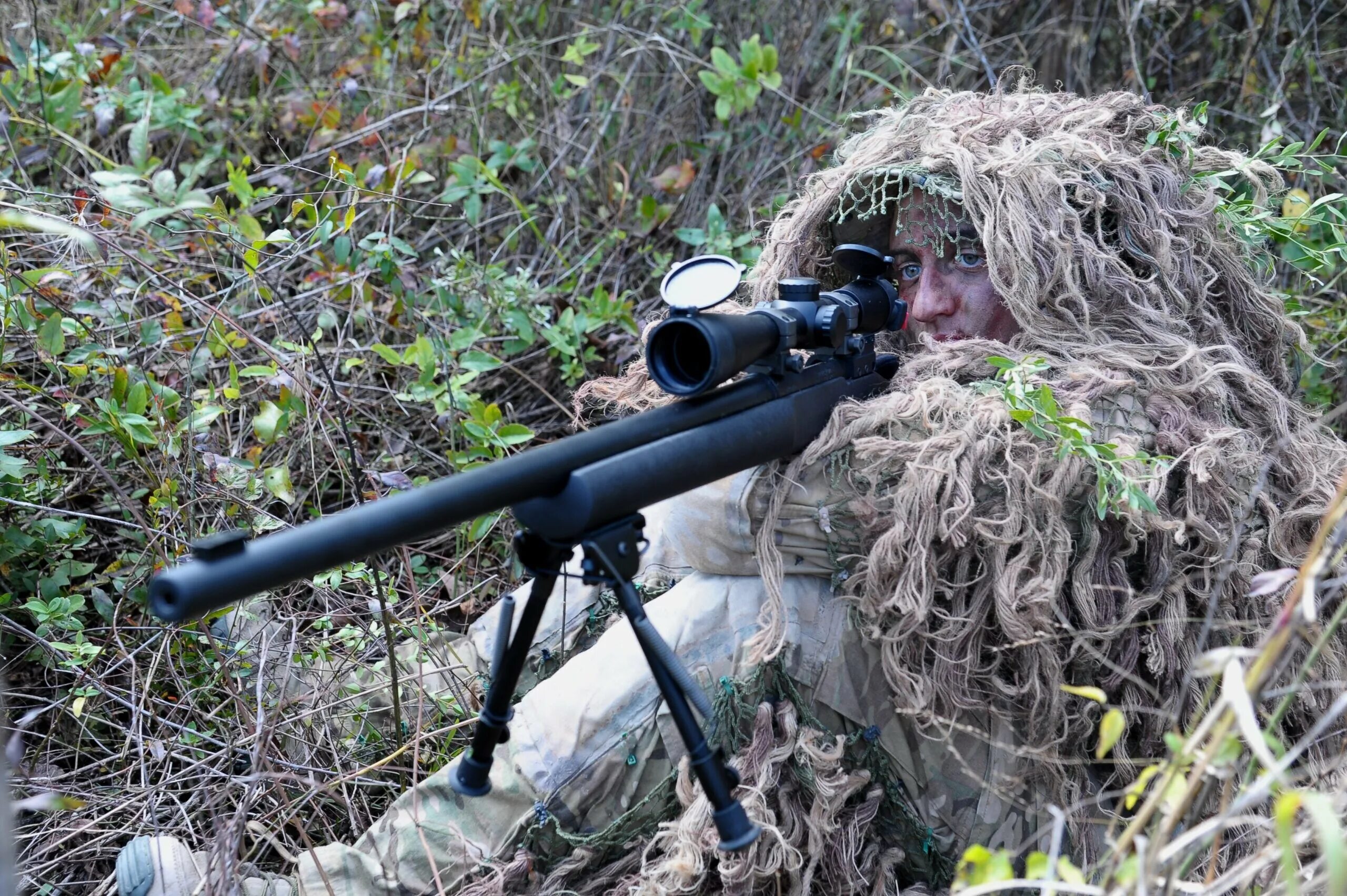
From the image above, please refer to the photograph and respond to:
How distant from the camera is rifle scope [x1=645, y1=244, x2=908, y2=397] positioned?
171cm

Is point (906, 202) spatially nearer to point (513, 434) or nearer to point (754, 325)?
point (754, 325)

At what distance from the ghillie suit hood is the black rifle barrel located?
13.2 inches

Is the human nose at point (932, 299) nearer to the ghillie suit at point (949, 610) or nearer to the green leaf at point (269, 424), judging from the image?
the ghillie suit at point (949, 610)

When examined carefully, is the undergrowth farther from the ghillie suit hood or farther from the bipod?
the bipod

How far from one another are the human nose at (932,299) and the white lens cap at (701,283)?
63 centimetres

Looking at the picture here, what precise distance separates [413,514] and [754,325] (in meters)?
0.65

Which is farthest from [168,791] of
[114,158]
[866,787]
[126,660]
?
[114,158]

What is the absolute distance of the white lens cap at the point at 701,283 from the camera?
170 cm

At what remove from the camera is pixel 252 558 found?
1298mm

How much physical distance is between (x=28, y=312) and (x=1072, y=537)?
81.5 inches

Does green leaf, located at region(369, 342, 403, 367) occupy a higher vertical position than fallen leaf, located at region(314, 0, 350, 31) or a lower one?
lower

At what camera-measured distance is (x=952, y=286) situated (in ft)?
7.56

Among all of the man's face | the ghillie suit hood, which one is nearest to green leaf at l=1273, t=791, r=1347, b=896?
the ghillie suit hood

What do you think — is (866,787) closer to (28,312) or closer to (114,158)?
(28,312)
